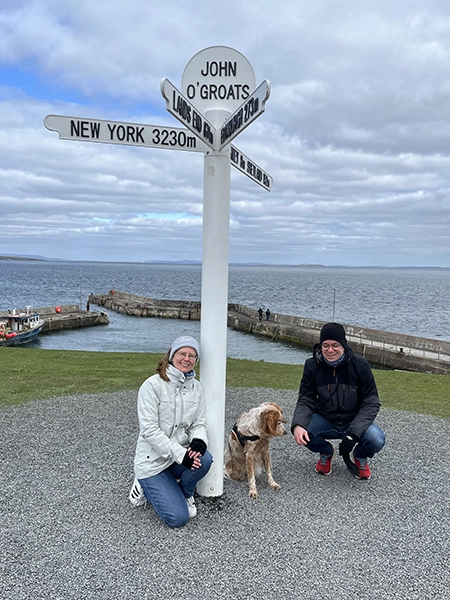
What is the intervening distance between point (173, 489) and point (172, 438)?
1.44 ft

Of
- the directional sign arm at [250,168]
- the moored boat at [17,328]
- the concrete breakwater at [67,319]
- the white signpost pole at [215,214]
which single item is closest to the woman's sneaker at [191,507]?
the white signpost pole at [215,214]

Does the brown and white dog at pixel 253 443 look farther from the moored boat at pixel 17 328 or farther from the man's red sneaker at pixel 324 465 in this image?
the moored boat at pixel 17 328

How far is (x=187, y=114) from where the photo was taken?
3.81 m

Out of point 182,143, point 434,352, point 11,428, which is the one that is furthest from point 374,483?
point 434,352

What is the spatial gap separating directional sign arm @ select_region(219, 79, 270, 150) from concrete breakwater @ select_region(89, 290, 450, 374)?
83.0ft

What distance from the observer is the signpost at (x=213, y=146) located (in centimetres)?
406

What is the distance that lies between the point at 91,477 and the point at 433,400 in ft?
23.8

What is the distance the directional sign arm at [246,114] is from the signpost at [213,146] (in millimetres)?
11

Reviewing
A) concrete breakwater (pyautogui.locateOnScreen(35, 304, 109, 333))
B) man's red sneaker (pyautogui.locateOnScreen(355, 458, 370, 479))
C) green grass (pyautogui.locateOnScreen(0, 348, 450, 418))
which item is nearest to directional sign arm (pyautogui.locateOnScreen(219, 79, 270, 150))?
man's red sneaker (pyautogui.locateOnScreen(355, 458, 370, 479))

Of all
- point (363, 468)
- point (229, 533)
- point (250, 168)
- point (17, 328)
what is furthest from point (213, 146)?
point (17, 328)

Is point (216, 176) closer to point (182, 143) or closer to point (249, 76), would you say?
point (182, 143)

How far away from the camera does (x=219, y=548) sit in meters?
3.88

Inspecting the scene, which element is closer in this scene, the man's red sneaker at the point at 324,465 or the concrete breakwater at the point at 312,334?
the man's red sneaker at the point at 324,465

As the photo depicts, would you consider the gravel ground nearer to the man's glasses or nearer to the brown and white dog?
the brown and white dog
